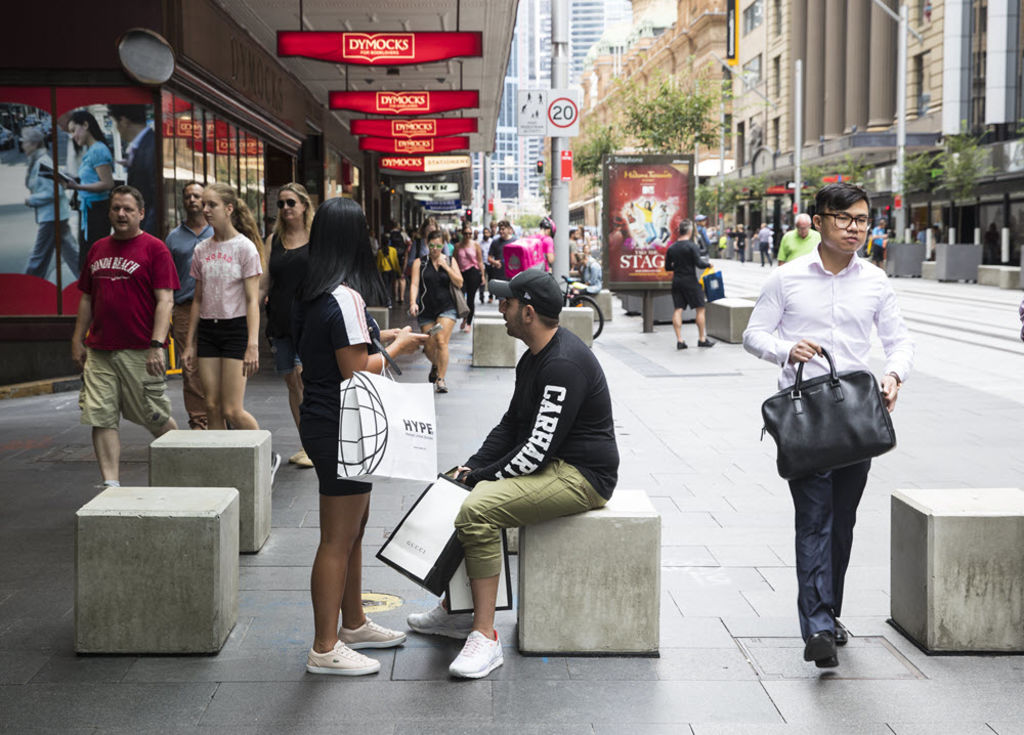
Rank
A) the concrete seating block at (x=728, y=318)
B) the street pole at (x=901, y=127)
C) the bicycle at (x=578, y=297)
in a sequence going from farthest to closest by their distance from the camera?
1. the street pole at (x=901, y=127)
2. the bicycle at (x=578, y=297)
3. the concrete seating block at (x=728, y=318)

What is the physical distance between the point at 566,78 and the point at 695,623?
15.1 m

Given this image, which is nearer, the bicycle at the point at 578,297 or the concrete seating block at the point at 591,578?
the concrete seating block at the point at 591,578

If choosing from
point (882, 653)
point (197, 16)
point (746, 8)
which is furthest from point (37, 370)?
point (746, 8)

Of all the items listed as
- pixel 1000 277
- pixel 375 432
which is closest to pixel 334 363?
pixel 375 432

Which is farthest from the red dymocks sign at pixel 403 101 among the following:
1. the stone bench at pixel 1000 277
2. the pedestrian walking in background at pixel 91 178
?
the stone bench at pixel 1000 277

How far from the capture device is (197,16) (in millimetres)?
14383

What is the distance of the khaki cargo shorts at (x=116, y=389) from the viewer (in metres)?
7.25

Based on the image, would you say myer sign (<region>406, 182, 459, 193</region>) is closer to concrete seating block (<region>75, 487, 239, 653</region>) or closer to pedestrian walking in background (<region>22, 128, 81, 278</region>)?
pedestrian walking in background (<region>22, 128, 81, 278</region>)

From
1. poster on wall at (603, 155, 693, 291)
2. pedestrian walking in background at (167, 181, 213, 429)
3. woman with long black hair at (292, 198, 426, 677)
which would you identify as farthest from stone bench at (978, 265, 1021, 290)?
woman with long black hair at (292, 198, 426, 677)

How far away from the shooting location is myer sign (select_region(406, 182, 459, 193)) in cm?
5188

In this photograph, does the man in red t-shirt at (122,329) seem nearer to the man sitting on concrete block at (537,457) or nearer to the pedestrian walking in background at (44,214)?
the man sitting on concrete block at (537,457)

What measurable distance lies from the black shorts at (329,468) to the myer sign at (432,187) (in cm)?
4675

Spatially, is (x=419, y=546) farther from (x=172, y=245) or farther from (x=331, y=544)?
(x=172, y=245)

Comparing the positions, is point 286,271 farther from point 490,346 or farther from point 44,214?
point 490,346
